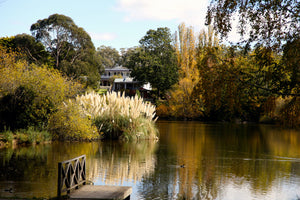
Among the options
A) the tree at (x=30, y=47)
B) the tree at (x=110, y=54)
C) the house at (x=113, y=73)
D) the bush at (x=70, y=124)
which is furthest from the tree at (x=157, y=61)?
the tree at (x=110, y=54)

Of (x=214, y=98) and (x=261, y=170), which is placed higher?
(x=214, y=98)

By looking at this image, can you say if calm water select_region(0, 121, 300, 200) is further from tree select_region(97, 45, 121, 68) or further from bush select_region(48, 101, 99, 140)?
tree select_region(97, 45, 121, 68)

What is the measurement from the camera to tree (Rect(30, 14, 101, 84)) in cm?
5278

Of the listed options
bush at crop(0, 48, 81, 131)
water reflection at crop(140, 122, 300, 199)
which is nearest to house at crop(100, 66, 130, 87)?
bush at crop(0, 48, 81, 131)

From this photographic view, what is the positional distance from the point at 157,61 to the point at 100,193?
50735mm

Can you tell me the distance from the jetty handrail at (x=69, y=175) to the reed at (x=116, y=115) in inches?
485

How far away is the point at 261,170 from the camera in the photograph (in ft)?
45.4

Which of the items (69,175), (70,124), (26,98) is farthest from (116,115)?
(69,175)

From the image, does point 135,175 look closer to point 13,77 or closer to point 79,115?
point 79,115

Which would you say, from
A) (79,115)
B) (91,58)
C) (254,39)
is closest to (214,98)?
(254,39)

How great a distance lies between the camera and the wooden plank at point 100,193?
7.52m

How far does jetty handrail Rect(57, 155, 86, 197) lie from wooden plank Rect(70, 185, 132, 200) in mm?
202

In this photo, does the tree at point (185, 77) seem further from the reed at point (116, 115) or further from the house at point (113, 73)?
the house at point (113, 73)

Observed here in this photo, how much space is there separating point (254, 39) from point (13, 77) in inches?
551
